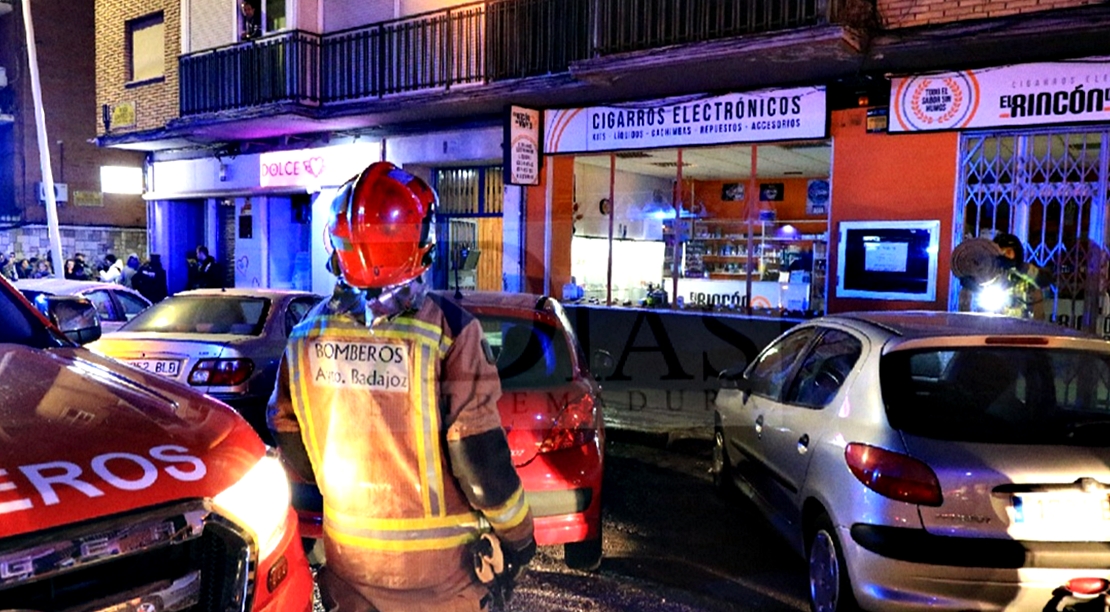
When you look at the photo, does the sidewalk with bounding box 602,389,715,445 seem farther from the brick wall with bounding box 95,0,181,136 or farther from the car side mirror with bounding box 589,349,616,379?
the brick wall with bounding box 95,0,181,136

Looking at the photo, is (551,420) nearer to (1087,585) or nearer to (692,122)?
(1087,585)

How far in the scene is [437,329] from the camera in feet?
6.92

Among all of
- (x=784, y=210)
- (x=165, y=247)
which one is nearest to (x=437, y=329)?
(x=784, y=210)

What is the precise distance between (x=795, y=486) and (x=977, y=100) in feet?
20.4

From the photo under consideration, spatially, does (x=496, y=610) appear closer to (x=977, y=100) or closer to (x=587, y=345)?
(x=977, y=100)

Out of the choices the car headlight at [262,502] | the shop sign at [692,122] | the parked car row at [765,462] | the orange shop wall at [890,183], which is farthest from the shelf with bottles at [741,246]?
the car headlight at [262,502]

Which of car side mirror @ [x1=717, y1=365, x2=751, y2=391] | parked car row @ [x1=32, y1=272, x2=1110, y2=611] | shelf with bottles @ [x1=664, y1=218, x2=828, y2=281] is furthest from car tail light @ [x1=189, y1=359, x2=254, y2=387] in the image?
shelf with bottles @ [x1=664, y1=218, x2=828, y2=281]

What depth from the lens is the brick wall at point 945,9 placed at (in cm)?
816

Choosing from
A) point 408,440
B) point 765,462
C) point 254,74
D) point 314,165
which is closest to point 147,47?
point 254,74

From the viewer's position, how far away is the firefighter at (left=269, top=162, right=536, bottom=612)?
2.10m

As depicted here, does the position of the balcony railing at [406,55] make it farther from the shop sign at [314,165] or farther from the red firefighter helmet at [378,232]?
the red firefighter helmet at [378,232]

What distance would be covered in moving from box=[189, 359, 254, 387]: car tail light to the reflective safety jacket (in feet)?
15.3

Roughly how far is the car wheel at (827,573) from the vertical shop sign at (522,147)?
843 centimetres

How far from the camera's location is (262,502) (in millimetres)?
2406
